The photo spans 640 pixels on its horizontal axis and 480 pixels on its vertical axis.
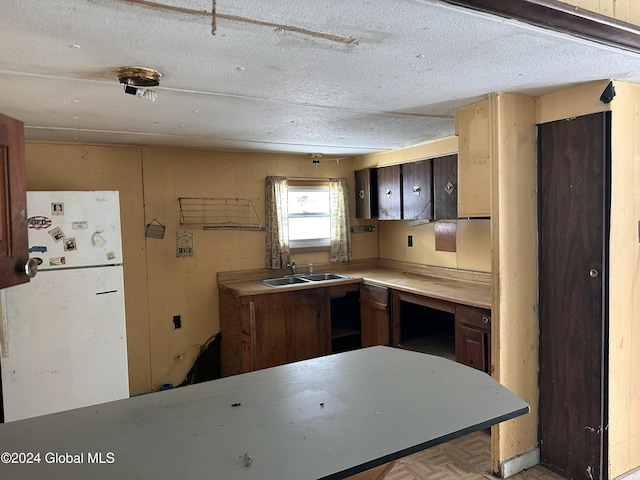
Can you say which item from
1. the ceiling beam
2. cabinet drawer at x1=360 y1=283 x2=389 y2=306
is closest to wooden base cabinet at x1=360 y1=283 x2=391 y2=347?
cabinet drawer at x1=360 y1=283 x2=389 y2=306

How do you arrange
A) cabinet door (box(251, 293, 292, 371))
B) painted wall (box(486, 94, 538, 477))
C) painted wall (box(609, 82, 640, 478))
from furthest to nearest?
1. cabinet door (box(251, 293, 292, 371))
2. painted wall (box(486, 94, 538, 477))
3. painted wall (box(609, 82, 640, 478))

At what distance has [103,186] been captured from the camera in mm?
3391

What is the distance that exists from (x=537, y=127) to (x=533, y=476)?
1904 mm

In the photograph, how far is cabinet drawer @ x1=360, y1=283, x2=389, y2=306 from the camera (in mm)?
3596

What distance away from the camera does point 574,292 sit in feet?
7.18

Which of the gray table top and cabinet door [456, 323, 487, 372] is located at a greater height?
the gray table top

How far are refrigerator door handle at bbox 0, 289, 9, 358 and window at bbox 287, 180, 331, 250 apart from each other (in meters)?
2.32

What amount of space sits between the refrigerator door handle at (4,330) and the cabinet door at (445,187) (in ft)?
9.90

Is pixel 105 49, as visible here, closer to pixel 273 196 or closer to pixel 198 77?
pixel 198 77

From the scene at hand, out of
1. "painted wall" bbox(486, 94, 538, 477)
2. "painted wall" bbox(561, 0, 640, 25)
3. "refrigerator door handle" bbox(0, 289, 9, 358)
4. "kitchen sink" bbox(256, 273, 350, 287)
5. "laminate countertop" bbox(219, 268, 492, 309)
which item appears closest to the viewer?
"painted wall" bbox(561, 0, 640, 25)

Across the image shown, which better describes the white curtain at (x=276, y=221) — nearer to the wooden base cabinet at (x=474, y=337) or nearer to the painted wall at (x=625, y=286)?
the wooden base cabinet at (x=474, y=337)

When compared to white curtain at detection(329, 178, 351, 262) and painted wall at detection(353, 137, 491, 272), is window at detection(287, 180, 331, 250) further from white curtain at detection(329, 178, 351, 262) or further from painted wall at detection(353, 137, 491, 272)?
painted wall at detection(353, 137, 491, 272)

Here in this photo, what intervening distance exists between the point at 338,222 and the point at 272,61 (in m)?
2.84

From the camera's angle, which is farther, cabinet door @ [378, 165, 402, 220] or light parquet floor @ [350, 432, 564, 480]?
cabinet door @ [378, 165, 402, 220]
